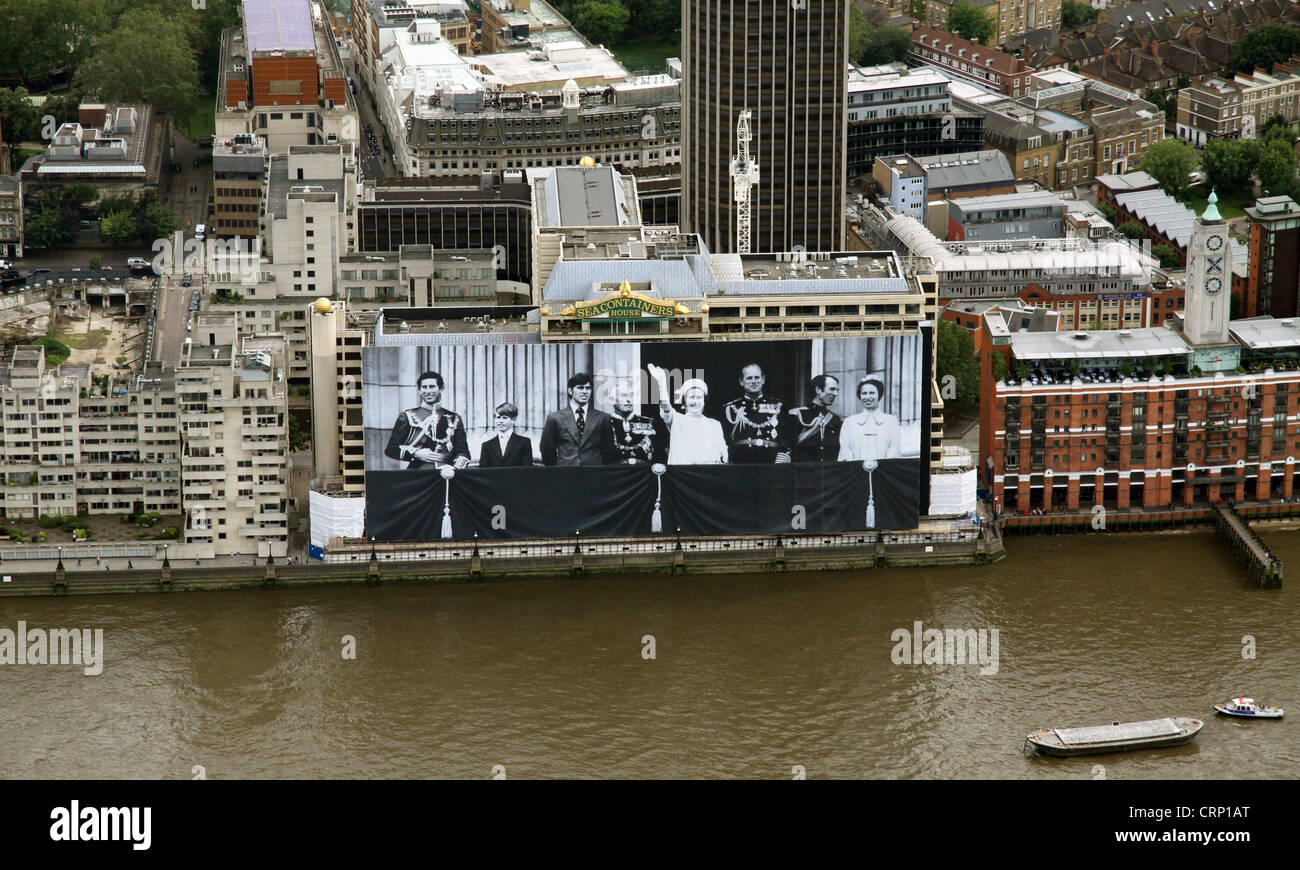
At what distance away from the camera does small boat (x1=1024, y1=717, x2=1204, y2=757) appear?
10688cm

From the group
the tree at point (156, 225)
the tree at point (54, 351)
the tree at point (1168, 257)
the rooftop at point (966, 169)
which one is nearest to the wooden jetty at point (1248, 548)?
the tree at point (1168, 257)

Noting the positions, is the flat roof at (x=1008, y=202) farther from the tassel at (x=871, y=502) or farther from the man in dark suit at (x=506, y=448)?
the man in dark suit at (x=506, y=448)

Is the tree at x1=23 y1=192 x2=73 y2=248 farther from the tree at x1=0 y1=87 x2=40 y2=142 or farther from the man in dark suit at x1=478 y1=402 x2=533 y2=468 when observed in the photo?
the man in dark suit at x1=478 y1=402 x2=533 y2=468

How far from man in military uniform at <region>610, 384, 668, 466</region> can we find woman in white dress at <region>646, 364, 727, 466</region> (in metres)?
0.56

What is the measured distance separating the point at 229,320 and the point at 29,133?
186 feet

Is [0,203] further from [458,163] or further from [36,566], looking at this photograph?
[36,566]

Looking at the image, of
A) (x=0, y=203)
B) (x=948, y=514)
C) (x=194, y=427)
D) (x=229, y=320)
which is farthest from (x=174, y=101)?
(x=948, y=514)

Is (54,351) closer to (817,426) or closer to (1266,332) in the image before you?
(817,426)

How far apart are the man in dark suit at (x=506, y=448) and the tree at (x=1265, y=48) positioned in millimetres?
90650

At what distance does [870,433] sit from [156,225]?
59160 mm

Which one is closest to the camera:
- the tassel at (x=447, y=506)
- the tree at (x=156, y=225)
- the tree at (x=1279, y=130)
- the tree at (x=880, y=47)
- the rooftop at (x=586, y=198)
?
the tassel at (x=447, y=506)

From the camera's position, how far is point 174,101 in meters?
187

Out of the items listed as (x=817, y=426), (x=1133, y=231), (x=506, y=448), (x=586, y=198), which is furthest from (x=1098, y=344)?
(x=1133, y=231)

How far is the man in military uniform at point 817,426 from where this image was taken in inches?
4914
